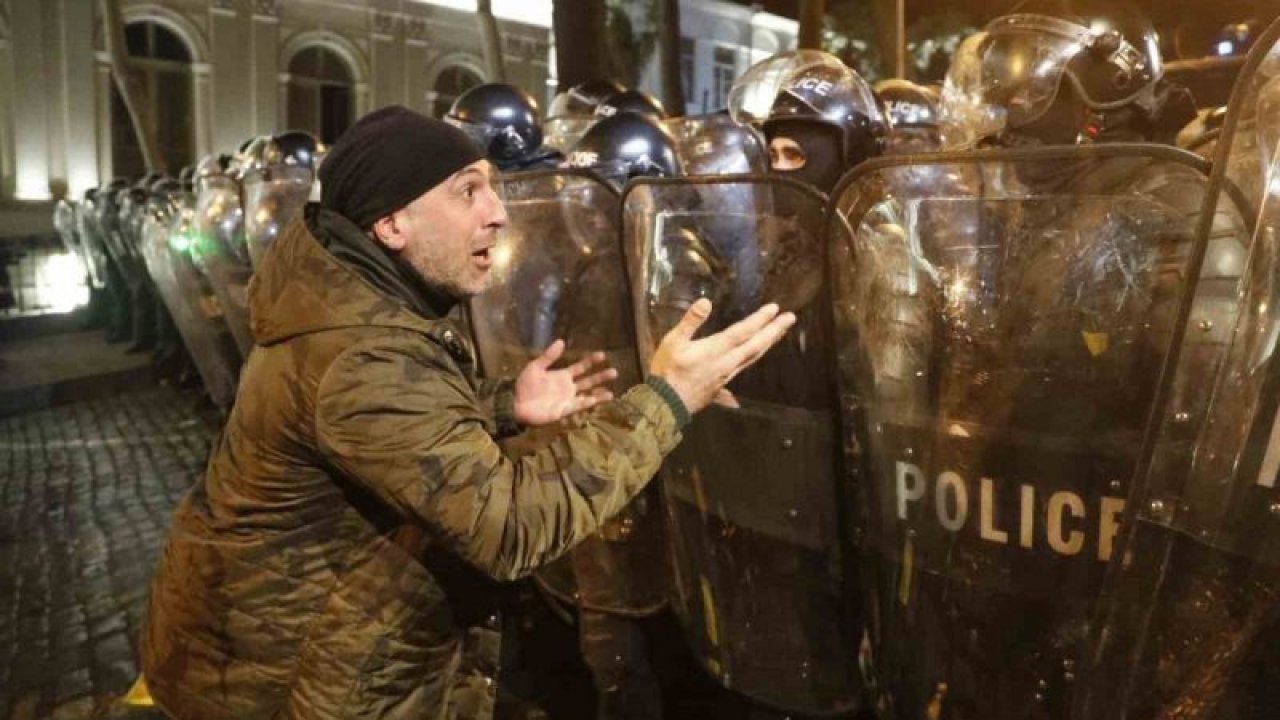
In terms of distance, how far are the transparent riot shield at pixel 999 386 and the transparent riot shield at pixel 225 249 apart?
6.07 meters

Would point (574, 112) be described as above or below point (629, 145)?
above

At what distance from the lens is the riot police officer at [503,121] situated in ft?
19.5

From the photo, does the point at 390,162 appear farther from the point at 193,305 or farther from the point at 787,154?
the point at 193,305

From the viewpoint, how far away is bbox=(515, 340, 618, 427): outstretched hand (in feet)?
8.91

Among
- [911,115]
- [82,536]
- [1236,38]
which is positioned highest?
[1236,38]

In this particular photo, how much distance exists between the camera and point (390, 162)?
215 centimetres

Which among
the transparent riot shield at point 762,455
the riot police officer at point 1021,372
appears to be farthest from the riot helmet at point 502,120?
the riot police officer at point 1021,372

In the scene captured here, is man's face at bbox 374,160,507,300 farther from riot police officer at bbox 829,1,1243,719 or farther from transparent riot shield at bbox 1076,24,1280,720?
transparent riot shield at bbox 1076,24,1280,720

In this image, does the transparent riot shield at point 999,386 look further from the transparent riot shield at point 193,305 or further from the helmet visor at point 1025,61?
the transparent riot shield at point 193,305

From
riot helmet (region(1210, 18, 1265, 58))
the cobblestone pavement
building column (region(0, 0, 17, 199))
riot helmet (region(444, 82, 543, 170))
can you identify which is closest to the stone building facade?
building column (region(0, 0, 17, 199))

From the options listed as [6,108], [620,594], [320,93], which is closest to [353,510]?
[620,594]

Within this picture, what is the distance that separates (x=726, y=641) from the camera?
9.94 ft

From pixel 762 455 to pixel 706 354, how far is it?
2.37 ft

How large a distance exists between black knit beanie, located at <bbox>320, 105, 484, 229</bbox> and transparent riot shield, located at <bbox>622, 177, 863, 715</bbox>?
0.81 meters
